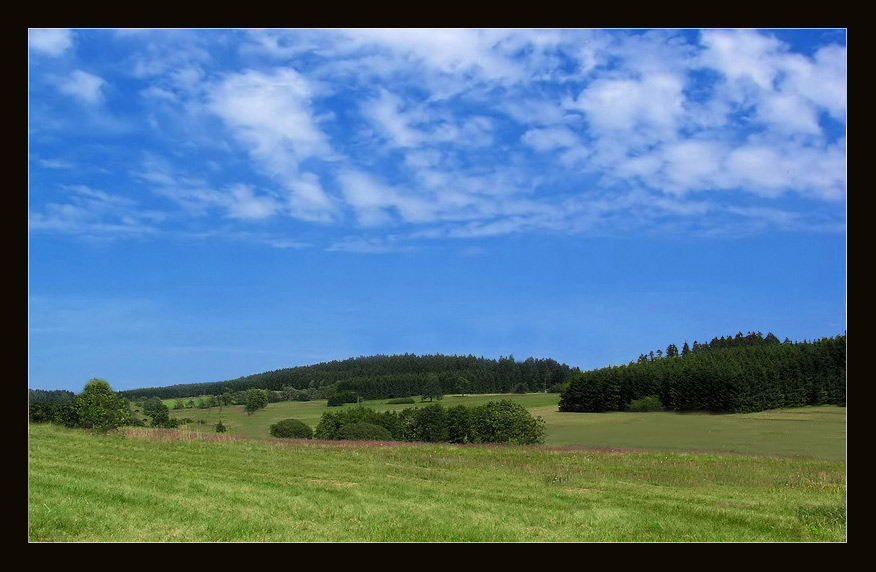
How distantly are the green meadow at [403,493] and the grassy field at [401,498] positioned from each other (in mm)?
53

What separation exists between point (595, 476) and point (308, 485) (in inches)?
461

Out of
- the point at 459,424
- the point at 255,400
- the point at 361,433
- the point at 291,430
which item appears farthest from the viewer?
the point at 255,400

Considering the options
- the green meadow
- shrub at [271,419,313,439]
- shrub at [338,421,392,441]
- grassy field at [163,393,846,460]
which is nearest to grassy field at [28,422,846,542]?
the green meadow

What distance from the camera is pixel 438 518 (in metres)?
14.1

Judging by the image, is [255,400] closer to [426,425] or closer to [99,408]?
[426,425]

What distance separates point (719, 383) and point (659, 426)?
20334 mm

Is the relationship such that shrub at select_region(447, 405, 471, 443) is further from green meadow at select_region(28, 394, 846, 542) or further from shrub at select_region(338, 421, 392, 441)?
green meadow at select_region(28, 394, 846, 542)

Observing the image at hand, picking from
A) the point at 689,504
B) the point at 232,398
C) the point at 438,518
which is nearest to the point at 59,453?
the point at 438,518

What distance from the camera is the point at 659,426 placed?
6819cm

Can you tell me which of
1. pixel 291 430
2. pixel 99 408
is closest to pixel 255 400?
pixel 291 430

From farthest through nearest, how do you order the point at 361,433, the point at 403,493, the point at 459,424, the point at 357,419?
the point at 357,419 < the point at 459,424 < the point at 361,433 < the point at 403,493

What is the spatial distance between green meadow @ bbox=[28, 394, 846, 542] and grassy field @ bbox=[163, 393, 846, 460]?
50.7ft

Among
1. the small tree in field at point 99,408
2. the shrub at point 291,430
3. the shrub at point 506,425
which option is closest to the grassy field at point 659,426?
the shrub at point 291,430

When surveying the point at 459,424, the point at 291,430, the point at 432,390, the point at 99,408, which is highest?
the point at 99,408
